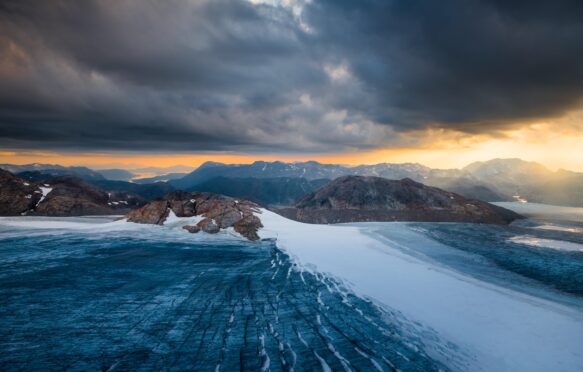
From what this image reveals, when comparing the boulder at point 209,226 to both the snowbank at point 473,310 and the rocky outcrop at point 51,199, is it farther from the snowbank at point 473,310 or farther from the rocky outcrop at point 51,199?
the rocky outcrop at point 51,199

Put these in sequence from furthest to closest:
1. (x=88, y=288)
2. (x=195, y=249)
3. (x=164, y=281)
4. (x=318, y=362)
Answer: (x=195, y=249) → (x=164, y=281) → (x=88, y=288) → (x=318, y=362)

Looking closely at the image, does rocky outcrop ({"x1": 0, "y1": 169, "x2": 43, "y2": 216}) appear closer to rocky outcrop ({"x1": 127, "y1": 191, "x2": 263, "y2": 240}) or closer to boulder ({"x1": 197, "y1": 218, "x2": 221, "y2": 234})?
rocky outcrop ({"x1": 127, "y1": 191, "x2": 263, "y2": 240})

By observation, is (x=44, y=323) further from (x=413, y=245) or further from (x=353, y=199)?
(x=353, y=199)

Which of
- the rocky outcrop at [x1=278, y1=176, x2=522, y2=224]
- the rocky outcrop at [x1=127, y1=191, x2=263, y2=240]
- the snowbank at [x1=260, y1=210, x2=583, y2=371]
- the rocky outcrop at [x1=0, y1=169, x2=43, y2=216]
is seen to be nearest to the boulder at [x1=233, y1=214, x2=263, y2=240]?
the rocky outcrop at [x1=127, y1=191, x2=263, y2=240]

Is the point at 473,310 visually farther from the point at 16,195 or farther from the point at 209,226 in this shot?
the point at 16,195

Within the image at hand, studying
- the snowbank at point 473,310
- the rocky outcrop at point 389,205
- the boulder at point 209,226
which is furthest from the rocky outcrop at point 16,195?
the snowbank at point 473,310

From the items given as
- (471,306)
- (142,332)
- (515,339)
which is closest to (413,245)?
(471,306)
